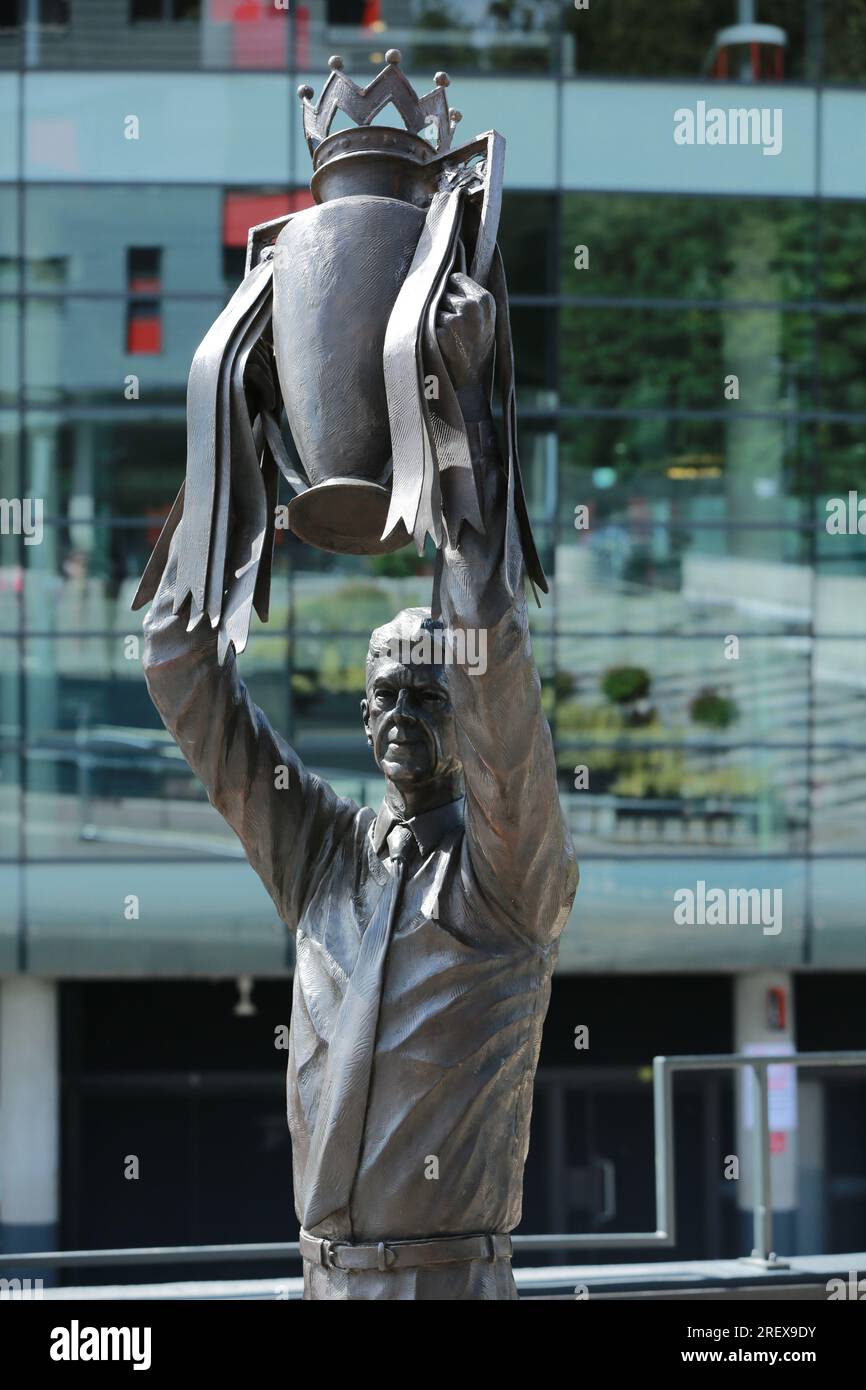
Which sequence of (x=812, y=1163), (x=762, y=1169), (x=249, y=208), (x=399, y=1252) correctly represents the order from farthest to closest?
1. (x=812, y=1163)
2. (x=249, y=208)
3. (x=762, y=1169)
4. (x=399, y=1252)

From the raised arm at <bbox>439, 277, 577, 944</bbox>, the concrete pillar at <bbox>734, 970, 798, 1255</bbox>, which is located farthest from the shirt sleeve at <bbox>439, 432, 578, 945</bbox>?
the concrete pillar at <bbox>734, 970, 798, 1255</bbox>

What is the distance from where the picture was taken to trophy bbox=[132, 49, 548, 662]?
2703 mm

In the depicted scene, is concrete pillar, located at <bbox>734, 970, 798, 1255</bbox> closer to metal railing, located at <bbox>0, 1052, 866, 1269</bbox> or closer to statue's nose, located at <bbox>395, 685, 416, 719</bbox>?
metal railing, located at <bbox>0, 1052, 866, 1269</bbox>

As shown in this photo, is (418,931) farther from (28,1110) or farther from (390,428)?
(28,1110)

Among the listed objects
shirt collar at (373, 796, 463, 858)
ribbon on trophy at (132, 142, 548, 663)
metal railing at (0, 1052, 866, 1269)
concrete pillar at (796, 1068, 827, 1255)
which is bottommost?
concrete pillar at (796, 1068, 827, 1255)

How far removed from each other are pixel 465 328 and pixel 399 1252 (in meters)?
1.35

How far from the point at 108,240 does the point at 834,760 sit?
652 centimetres

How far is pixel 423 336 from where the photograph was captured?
267cm

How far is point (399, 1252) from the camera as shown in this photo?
9.58 ft

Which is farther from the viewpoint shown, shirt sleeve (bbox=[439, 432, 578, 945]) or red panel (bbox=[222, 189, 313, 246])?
red panel (bbox=[222, 189, 313, 246])

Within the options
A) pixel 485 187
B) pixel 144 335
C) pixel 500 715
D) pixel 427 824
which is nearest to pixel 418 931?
pixel 427 824

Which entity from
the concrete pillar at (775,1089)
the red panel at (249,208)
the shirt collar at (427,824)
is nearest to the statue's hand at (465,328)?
the shirt collar at (427,824)

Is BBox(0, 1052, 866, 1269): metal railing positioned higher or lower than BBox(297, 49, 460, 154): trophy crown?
lower

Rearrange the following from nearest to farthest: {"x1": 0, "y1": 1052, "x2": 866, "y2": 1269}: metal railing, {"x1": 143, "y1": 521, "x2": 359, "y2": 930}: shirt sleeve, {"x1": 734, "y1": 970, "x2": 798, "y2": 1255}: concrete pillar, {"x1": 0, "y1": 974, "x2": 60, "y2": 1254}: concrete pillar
Result: {"x1": 143, "y1": 521, "x2": 359, "y2": 930}: shirt sleeve → {"x1": 0, "y1": 1052, "x2": 866, "y2": 1269}: metal railing → {"x1": 0, "y1": 974, "x2": 60, "y2": 1254}: concrete pillar → {"x1": 734, "y1": 970, "x2": 798, "y2": 1255}: concrete pillar
